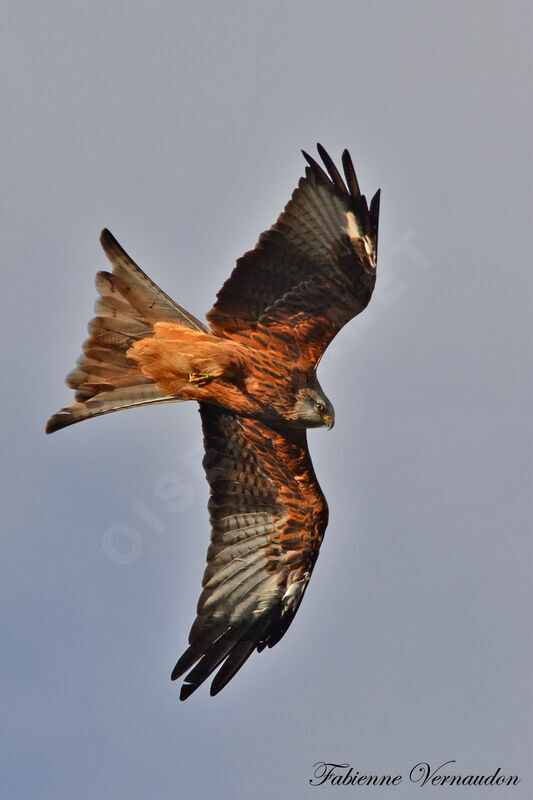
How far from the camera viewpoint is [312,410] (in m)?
11.2

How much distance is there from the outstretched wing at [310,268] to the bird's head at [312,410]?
0.44 m

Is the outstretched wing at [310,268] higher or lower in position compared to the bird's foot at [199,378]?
higher

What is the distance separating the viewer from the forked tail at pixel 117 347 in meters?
11.1

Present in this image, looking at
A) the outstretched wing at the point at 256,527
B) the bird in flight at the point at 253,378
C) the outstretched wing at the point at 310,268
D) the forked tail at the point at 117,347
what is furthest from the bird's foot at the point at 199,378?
the outstretched wing at the point at 256,527

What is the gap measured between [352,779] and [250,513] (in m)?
3.28

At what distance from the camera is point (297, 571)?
1200 cm

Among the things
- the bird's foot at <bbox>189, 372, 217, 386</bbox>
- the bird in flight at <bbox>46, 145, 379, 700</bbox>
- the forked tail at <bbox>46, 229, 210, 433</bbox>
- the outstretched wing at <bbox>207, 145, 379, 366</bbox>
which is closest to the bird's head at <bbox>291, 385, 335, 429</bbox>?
the bird in flight at <bbox>46, 145, 379, 700</bbox>

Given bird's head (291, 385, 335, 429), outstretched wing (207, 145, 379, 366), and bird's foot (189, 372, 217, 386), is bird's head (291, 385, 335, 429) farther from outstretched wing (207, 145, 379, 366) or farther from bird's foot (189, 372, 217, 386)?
bird's foot (189, 372, 217, 386)

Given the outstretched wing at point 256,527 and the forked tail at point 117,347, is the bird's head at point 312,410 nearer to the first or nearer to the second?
the outstretched wing at point 256,527

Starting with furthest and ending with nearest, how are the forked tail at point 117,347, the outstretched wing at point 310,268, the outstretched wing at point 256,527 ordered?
the outstretched wing at point 256,527, the forked tail at point 117,347, the outstretched wing at point 310,268

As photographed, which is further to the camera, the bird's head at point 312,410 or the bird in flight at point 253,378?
the bird's head at point 312,410

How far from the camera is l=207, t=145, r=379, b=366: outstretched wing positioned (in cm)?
1088

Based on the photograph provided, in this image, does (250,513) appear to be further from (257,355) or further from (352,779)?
(352,779)

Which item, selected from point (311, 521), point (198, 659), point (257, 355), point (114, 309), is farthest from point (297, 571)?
point (114, 309)
